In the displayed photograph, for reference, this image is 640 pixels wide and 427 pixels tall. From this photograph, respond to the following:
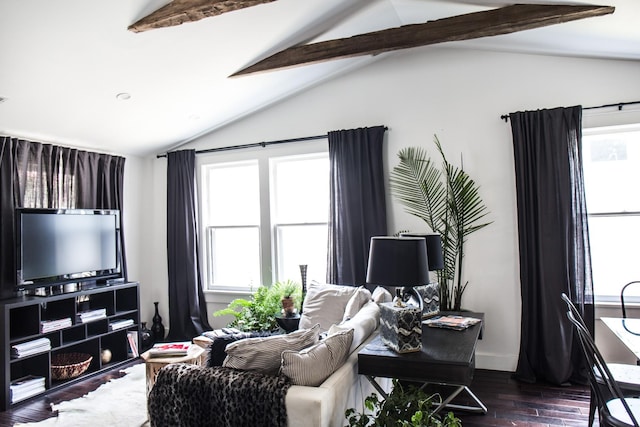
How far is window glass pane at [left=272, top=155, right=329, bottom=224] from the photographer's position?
4.74 metres

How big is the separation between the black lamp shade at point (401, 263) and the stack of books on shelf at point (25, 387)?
3127 mm

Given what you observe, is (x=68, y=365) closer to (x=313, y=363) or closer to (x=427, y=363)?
(x=313, y=363)

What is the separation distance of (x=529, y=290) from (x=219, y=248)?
347 centimetres

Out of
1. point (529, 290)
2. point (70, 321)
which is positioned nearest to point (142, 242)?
point (70, 321)

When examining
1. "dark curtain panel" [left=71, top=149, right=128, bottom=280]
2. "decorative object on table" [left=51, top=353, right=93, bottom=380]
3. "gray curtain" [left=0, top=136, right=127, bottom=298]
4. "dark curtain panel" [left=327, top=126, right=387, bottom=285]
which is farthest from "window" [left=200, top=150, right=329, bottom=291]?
"decorative object on table" [left=51, top=353, right=93, bottom=380]

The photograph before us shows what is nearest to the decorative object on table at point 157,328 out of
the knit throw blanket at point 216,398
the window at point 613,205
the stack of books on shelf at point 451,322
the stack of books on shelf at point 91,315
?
the stack of books on shelf at point 91,315

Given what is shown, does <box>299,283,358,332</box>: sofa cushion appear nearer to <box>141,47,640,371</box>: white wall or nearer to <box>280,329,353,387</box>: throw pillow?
<box>141,47,640,371</box>: white wall

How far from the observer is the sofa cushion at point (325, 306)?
3717 millimetres

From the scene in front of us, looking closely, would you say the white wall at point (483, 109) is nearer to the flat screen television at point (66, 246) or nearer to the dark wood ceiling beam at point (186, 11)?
the dark wood ceiling beam at point (186, 11)

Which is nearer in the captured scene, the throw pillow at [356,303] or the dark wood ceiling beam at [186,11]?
the dark wood ceiling beam at [186,11]

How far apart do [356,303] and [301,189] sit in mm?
1774

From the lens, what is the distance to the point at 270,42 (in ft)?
11.8

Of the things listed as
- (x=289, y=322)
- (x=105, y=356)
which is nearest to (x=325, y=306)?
(x=289, y=322)

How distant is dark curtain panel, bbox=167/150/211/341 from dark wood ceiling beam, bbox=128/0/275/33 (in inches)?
97.0
